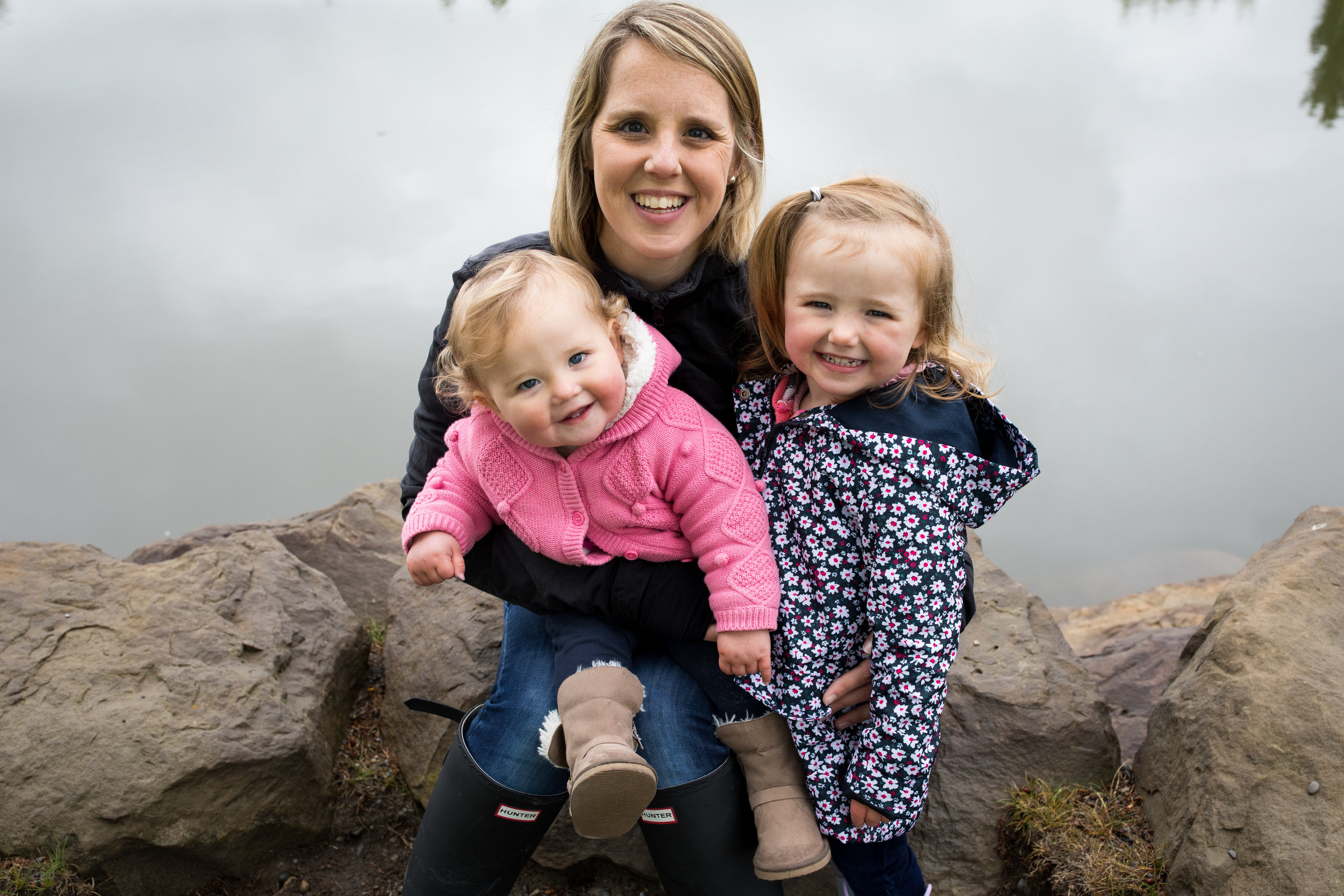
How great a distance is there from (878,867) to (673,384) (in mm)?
951

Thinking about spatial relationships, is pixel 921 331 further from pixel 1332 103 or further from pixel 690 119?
pixel 1332 103

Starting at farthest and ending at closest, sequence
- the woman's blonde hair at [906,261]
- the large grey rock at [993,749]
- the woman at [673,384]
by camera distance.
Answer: the large grey rock at [993,749]
the woman at [673,384]
the woman's blonde hair at [906,261]

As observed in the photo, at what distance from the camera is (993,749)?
6.81 feet

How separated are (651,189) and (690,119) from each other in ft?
0.45

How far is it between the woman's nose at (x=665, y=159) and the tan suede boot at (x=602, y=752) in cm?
86

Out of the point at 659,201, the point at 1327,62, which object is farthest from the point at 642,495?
the point at 1327,62

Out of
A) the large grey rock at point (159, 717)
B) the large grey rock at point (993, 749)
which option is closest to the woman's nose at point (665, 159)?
the large grey rock at point (993, 749)

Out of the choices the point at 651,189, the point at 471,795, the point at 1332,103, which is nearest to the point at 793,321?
the point at 651,189

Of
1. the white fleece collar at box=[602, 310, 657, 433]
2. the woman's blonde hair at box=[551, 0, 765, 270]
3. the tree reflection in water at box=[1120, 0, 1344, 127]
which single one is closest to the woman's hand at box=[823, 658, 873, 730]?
the white fleece collar at box=[602, 310, 657, 433]

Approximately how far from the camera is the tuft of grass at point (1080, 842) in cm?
188

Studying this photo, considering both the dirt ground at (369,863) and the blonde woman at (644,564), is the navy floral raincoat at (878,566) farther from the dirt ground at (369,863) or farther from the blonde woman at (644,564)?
the dirt ground at (369,863)

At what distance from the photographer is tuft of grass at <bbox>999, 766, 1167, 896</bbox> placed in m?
1.88

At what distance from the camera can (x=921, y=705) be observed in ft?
4.87

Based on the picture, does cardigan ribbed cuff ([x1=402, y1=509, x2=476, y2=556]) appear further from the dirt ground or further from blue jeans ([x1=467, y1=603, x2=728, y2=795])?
the dirt ground
